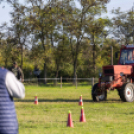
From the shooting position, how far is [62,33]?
127 ft

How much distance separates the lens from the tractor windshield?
57.7 feet

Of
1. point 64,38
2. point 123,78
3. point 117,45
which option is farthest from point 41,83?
point 123,78

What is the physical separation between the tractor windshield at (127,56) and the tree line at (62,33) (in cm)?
2023

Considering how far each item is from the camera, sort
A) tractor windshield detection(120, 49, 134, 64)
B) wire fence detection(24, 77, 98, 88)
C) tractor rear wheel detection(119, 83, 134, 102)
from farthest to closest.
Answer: wire fence detection(24, 77, 98, 88)
tractor windshield detection(120, 49, 134, 64)
tractor rear wheel detection(119, 83, 134, 102)

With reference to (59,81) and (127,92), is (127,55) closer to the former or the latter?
(127,92)

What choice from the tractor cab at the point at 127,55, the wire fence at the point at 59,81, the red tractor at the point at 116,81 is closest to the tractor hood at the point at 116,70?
the red tractor at the point at 116,81

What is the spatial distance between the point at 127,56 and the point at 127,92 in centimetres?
235

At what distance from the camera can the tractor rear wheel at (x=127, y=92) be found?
1595 centimetres

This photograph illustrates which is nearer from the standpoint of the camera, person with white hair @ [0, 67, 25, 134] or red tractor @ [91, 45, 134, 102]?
person with white hair @ [0, 67, 25, 134]

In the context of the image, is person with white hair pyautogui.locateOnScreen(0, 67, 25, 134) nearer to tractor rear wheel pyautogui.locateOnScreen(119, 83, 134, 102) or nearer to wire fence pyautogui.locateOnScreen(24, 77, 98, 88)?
tractor rear wheel pyautogui.locateOnScreen(119, 83, 134, 102)

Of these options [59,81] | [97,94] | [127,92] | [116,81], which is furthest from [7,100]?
[59,81]

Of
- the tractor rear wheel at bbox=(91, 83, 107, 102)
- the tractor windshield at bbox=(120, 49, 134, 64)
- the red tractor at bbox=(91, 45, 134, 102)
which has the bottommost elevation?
the tractor rear wheel at bbox=(91, 83, 107, 102)

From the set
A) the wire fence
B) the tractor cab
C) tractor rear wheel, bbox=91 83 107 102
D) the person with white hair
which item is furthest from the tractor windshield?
the wire fence

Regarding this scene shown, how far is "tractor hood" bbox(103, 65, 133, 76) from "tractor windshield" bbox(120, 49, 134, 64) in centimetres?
57
